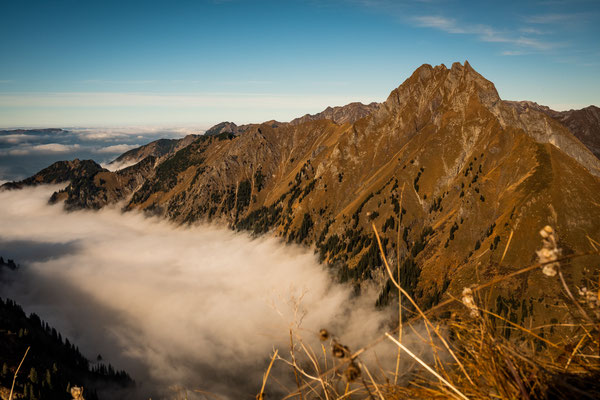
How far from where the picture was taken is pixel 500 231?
120 m

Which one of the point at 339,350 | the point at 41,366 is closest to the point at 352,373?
the point at 339,350

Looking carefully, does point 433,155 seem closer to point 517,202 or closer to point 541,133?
point 541,133

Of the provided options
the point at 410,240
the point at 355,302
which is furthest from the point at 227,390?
the point at 410,240

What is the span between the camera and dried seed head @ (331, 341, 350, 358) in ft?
8.80

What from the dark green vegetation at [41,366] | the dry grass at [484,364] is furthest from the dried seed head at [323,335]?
the dark green vegetation at [41,366]

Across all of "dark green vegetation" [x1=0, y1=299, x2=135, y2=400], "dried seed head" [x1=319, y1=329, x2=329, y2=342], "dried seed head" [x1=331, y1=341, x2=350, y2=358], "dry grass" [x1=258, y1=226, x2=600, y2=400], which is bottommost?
"dark green vegetation" [x1=0, y1=299, x2=135, y2=400]

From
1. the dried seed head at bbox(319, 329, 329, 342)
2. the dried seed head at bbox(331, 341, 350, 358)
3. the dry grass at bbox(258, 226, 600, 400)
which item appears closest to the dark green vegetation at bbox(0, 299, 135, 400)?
the dry grass at bbox(258, 226, 600, 400)

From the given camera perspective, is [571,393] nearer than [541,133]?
Yes

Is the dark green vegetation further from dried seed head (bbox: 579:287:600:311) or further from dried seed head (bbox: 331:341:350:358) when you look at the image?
dried seed head (bbox: 579:287:600:311)

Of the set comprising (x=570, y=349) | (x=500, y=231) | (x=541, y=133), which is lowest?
(x=500, y=231)

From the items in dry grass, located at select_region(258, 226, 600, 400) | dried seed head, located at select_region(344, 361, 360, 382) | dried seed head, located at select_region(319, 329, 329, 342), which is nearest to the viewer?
dried seed head, located at select_region(344, 361, 360, 382)

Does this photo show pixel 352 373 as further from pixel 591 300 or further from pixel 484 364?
pixel 591 300

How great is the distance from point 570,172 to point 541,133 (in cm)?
4000

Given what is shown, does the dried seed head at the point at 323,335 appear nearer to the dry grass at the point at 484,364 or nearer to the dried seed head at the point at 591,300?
the dry grass at the point at 484,364
